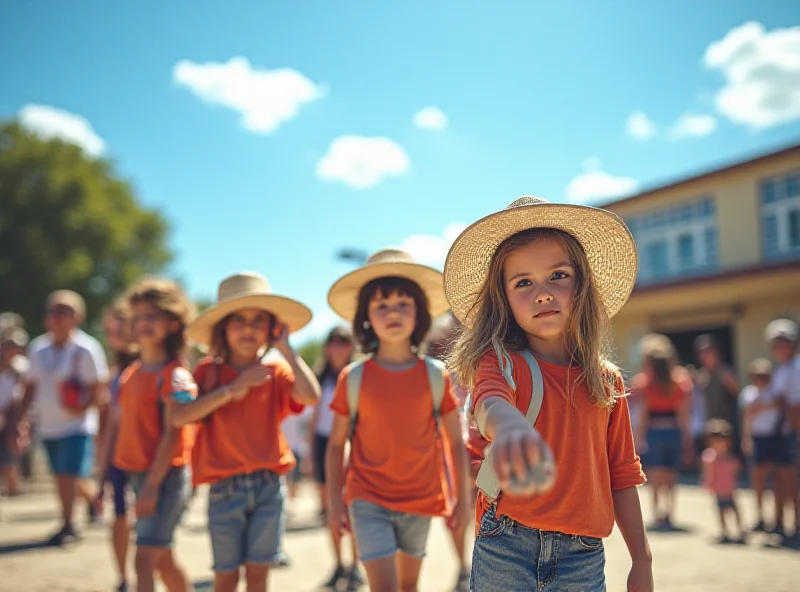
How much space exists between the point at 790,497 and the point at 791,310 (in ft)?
37.5

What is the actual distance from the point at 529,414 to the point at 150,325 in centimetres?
281

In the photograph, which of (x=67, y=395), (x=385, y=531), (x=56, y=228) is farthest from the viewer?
(x=56, y=228)

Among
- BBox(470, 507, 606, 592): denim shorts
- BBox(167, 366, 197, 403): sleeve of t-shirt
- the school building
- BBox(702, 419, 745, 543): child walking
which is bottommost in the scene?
BBox(702, 419, 745, 543): child walking

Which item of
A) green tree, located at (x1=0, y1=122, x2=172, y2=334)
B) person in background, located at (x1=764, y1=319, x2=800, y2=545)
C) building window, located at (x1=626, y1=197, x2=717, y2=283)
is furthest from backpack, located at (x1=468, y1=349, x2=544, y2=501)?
green tree, located at (x1=0, y1=122, x2=172, y2=334)

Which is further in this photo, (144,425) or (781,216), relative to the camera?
(781,216)

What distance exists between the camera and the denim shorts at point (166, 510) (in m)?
3.68

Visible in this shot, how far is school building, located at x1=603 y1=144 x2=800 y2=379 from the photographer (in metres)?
17.2

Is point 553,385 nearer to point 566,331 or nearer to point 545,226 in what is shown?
point 566,331

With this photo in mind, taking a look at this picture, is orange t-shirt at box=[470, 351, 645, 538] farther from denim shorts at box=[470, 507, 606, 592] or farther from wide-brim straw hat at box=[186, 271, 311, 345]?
wide-brim straw hat at box=[186, 271, 311, 345]

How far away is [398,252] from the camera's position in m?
3.85

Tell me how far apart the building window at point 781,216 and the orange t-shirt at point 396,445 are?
17.1 metres

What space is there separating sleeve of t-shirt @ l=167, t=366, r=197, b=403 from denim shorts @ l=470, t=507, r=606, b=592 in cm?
199

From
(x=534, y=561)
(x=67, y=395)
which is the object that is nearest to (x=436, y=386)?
(x=534, y=561)

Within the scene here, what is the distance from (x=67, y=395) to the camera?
6492 mm
